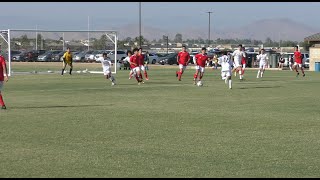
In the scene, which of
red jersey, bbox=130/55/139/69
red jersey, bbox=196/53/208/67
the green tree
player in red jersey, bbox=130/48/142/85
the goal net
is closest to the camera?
red jersey, bbox=196/53/208/67

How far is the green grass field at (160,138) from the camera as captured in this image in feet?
31.6

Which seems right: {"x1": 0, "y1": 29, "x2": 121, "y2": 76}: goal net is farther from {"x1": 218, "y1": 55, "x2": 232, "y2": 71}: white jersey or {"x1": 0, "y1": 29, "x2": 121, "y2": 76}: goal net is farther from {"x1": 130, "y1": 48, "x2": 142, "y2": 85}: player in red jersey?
{"x1": 218, "y1": 55, "x2": 232, "y2": 71}: white jersey

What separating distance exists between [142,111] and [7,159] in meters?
8.23

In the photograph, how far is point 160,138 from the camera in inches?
503

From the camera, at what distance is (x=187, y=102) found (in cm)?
2153

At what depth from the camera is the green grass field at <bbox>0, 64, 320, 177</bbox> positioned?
379 inches

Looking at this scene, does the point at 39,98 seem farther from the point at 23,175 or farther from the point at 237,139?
the point at 23,175

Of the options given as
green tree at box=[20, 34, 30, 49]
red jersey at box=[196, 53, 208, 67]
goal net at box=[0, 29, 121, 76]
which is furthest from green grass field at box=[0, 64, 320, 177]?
green tree at box=[20, 34, 30, 49]

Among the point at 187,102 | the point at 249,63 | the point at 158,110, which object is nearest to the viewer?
the point at 158,110

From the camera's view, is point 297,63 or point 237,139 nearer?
point 237,139

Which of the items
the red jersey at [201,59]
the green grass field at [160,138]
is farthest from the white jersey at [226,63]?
the green grass field at [160,138]

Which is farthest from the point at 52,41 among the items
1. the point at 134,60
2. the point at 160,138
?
the point at 160,138

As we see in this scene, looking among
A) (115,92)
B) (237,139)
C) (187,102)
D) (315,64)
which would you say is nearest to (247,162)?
(237,139)

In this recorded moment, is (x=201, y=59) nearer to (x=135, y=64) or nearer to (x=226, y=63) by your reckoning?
(x=226, y=63)
